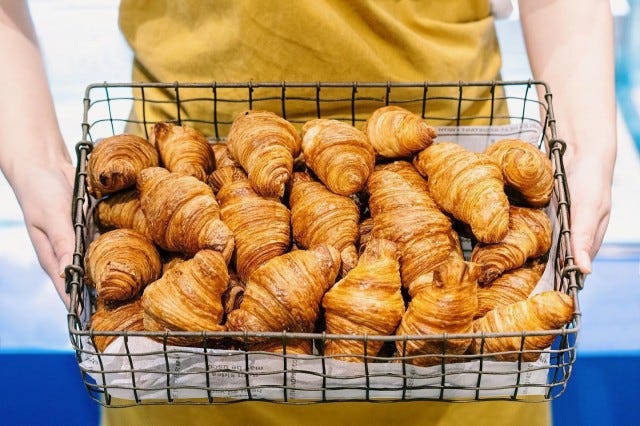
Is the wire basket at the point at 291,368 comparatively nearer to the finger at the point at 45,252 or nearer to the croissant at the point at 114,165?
the croissant at the point at 114,165

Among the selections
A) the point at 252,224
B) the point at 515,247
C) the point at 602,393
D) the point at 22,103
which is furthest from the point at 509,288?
the point at 602,393

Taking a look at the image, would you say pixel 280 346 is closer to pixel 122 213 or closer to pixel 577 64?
pixel 122 213

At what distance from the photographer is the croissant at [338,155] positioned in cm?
89

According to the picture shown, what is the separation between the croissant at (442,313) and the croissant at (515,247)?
3.8 inches

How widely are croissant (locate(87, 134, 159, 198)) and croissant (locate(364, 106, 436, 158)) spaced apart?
275 mm

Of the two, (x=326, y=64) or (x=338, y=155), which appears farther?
(x=326, y=64)

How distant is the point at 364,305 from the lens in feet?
2.47

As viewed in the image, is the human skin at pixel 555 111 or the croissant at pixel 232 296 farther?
the human skin at pixel 555 111

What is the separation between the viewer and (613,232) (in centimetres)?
188

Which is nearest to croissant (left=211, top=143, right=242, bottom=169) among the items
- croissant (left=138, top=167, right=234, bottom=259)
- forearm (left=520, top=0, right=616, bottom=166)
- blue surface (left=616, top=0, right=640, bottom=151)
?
croissant (left=138, top=167, right=234, bottom=259)

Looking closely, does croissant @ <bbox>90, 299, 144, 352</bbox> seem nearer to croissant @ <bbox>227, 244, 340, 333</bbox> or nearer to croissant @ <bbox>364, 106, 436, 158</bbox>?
croissant @ <bbox>227, 244, 340, 333</bbox>

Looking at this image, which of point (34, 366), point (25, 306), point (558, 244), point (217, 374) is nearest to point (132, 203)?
point (217, 374)

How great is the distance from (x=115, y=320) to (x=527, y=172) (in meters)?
0.47

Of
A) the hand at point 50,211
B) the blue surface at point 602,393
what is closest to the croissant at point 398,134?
the hand at point 50,211
